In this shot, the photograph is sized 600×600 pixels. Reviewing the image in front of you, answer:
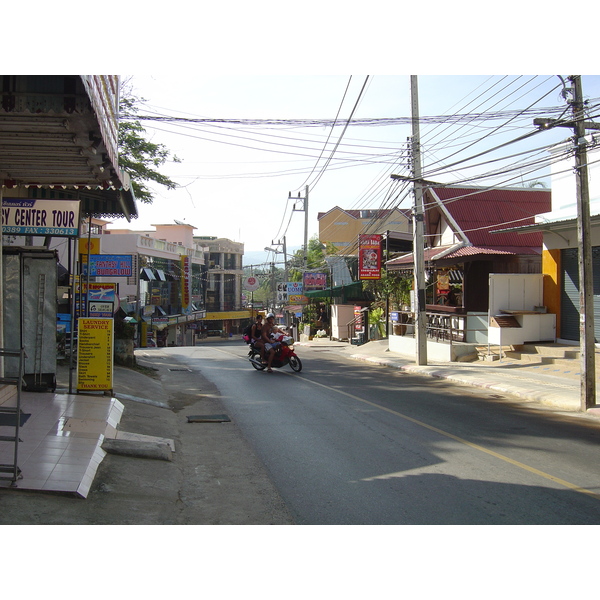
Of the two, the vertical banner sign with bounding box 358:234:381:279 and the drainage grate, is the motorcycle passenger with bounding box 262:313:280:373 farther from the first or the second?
the vertical banner sign with bounding box 358:234:381:279

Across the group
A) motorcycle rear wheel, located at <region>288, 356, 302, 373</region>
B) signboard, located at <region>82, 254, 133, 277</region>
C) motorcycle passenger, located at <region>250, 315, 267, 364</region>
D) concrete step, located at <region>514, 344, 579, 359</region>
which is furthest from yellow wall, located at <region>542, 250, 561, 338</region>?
signboard, located at <region>82, 254, 133, 277</region>

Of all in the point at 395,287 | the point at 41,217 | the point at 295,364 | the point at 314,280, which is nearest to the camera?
the point at 41,217

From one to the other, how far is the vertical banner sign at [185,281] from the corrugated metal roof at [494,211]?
30021 mm

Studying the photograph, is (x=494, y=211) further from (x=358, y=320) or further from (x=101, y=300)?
(x=101, y=300)

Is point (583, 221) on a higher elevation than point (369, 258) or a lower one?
lower

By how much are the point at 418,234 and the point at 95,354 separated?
12.8 m

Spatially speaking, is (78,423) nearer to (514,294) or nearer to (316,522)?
(316,522)

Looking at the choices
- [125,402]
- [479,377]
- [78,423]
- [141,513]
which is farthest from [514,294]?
[141,513]

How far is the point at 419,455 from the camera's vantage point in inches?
314

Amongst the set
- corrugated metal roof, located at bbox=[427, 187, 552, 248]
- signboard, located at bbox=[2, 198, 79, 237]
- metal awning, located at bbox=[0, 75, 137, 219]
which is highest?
corrugated metal roof, located at bbox=[427, 187, 552, 248]

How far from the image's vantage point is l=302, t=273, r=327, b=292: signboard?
43.7 metres

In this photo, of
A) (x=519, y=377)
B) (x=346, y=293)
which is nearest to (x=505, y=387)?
(x=519, y=377)

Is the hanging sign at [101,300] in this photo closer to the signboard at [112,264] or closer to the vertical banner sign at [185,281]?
the signboard at [112,264]

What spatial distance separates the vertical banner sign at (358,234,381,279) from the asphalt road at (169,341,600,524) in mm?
15164
